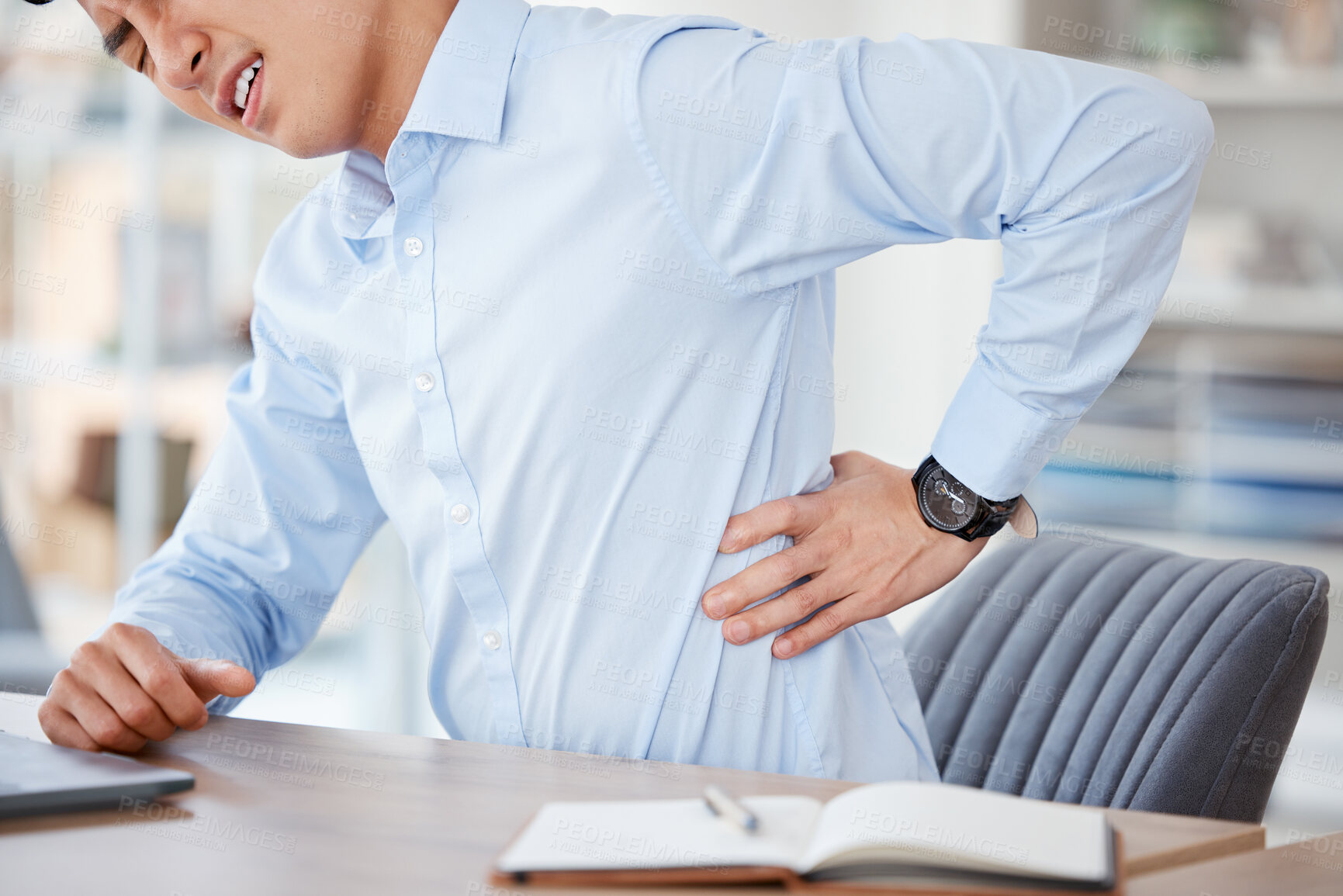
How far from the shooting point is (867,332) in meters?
2.45

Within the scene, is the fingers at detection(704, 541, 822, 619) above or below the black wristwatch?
below

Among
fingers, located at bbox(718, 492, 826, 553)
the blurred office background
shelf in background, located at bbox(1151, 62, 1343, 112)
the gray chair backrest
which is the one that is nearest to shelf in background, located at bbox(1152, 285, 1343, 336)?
the blurred office background

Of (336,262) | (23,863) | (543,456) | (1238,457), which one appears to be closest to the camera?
(23,863)

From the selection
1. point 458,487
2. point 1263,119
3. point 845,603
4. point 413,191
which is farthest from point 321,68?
point 1263,119

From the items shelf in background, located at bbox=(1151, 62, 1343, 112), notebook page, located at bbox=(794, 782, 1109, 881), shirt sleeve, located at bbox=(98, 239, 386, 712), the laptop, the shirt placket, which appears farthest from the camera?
shelf in background, located at bbox=(1151, 62, 1343, 112)

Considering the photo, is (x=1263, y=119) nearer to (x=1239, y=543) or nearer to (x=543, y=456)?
(x=1239, y=543)

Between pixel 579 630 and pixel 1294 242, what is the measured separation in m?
1.71

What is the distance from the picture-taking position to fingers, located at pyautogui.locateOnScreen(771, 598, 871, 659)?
0.94 metres

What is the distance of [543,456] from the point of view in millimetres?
948

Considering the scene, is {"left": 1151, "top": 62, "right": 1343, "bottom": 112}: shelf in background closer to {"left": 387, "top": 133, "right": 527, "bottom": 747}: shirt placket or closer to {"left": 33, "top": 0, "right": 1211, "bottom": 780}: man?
{"left": 33, "top": 0, "right": 1211, "bottom": 780}: man

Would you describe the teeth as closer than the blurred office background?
Yes

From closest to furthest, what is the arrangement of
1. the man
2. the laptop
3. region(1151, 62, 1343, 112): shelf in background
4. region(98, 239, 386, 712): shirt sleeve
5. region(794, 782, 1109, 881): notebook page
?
region(794, 782, 1109, 881): notebook page
the laptop
the man
region(98, 239, 386, 712): shirt sleeve
region(1151, 62, 1343, 112): shelf in background

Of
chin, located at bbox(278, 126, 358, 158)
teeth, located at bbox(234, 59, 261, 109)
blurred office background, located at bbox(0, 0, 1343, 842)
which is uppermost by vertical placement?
teeth, located at bbox(234, 59, 261, 109)

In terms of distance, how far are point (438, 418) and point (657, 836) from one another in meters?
0.44
